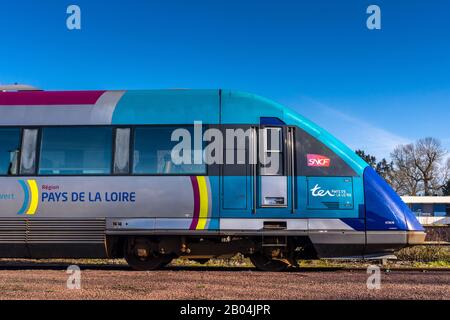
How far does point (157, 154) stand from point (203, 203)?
1.34m

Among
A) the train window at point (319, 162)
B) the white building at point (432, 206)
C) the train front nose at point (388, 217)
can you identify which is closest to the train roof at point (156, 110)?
Result: the train window at point (319, 162)

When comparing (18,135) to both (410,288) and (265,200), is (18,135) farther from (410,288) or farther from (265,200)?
(410,288)

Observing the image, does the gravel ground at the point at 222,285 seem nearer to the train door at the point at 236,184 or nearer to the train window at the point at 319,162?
the train door at the point at 236,184

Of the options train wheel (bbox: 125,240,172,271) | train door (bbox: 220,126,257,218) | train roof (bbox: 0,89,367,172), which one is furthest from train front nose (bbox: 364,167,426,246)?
train wheel (bbox: 125,240,172,271)

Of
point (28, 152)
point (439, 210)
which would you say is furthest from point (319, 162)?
point (439, 210)

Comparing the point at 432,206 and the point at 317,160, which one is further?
the point at 432,206

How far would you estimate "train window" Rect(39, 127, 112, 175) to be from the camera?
9508 millimetres

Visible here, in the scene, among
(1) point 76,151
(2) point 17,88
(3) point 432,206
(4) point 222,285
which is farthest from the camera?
(3) point 432,206

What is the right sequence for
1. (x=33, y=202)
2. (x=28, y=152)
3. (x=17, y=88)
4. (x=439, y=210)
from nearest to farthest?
1. (x=33, y=202)
2. (x=28, y=152)
3. (x=17, y=88)
4. (x=439, y=210)

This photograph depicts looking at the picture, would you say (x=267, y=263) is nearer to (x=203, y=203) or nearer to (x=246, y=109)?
(x=203, y=203)

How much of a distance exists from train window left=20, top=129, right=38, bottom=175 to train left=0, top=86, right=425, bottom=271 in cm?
2

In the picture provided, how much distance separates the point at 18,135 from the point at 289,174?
560 centimetres

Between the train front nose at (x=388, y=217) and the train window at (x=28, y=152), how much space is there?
6.69m

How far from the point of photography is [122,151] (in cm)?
950
